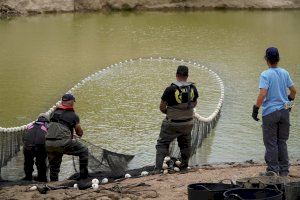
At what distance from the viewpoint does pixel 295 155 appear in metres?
10.1

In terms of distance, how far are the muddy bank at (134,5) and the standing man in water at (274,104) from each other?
27.9 meters

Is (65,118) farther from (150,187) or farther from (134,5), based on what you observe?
(134,5)

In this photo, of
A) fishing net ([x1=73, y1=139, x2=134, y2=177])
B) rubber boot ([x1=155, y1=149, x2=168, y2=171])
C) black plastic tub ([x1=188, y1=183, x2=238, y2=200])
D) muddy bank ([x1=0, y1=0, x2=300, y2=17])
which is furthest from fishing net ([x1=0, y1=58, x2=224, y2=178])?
muddy bank ([x1=0, y1=0, x2=300, y2=17])

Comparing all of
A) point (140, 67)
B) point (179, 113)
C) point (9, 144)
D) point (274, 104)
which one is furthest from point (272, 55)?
point (140, 67)

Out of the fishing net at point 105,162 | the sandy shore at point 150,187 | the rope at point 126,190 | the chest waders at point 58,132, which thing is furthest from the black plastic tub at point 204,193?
the chest waders at point 58,132

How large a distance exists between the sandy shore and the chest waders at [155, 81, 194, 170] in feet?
1.29

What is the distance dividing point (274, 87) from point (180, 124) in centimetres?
168

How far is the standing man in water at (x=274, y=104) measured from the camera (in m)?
7.19

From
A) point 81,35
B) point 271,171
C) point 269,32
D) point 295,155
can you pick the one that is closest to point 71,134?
point 271,171

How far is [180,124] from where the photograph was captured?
8.45 meters

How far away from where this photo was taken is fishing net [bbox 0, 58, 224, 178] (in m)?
9.16

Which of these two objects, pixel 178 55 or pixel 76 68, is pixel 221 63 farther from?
pixel 76 68

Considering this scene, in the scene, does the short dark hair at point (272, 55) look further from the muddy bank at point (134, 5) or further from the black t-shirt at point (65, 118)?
the muddy bank at point (134, 5)

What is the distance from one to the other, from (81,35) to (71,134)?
17604 millimetres
